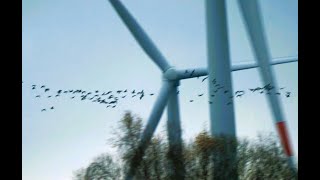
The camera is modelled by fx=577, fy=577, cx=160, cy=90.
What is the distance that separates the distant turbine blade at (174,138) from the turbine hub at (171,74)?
1.00 m

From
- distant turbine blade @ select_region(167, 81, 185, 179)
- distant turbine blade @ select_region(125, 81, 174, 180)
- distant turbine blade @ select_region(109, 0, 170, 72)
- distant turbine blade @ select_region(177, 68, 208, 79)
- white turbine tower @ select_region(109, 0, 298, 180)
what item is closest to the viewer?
white turbine tower @ select_region(109, 0, 298, 180)

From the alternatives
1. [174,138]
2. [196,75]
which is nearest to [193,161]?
[174,138]

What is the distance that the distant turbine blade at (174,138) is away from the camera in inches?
1610

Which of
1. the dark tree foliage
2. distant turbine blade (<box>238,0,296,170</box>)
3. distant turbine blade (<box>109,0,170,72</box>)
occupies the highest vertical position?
distant turbine blade (<box>109,0,170,72</box>)

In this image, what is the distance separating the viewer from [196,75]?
45.4 meters

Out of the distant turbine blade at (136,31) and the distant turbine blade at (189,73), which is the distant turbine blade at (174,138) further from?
the distant turbine blade at (136,31)

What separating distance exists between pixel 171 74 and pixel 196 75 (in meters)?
2.21

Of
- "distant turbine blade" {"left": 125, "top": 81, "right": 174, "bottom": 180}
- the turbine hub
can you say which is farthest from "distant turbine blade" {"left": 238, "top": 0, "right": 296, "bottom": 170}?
"distant turbine blade" {"left": 125, "top": 81, "right": 174, "bottom": 180}

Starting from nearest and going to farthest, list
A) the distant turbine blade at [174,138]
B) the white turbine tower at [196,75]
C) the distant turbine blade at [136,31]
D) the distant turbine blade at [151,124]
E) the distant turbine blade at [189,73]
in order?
the white turbine tower at [196,75] → the distant turbine blade at [174,138] → the distant turbine blade at [151,124] → the distant turbine blade at [136,31] → the distant turbine blade at [189,73]

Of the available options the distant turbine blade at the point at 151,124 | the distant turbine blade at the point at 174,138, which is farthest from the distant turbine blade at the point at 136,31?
the distant turbine blade at the point at 174,138

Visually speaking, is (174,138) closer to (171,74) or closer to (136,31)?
(171,74)

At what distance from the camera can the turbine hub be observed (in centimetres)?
4641

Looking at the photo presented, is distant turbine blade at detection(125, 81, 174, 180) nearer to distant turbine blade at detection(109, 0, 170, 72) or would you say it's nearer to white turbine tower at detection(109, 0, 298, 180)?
white turbine tower at detection(109, 0, 298, 180)
